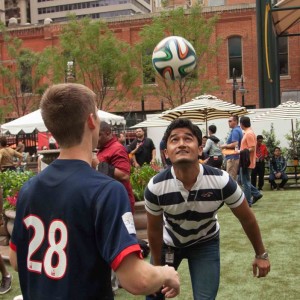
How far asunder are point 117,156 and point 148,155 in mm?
8041

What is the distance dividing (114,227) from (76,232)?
0.17 m

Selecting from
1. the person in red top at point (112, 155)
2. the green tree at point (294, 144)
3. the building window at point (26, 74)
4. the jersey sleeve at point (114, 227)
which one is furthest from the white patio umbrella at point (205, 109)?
the building window at point (26, 74)

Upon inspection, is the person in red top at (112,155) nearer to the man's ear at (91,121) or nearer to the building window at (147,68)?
the man's ear at (91,121)

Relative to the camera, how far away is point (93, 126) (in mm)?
2242

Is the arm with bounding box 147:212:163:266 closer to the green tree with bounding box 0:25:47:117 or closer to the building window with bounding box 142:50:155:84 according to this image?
the building window with bounding box 142:50:155:84

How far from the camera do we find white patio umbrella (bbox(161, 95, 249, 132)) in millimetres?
14355

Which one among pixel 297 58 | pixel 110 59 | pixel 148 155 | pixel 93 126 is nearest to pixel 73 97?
pixel 93 126

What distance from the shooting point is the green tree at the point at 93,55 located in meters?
30.1

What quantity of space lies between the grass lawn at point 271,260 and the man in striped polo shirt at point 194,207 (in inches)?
72.6

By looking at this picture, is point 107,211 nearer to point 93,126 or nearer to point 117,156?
point 93,126

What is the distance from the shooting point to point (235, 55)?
3800 cm

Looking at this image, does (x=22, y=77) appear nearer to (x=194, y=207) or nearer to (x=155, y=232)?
(x=155, y=232)

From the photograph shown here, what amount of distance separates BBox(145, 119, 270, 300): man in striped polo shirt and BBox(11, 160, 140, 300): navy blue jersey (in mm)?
1607

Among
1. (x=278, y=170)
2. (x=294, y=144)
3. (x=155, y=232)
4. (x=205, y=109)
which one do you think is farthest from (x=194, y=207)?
(x=294, y=144)
